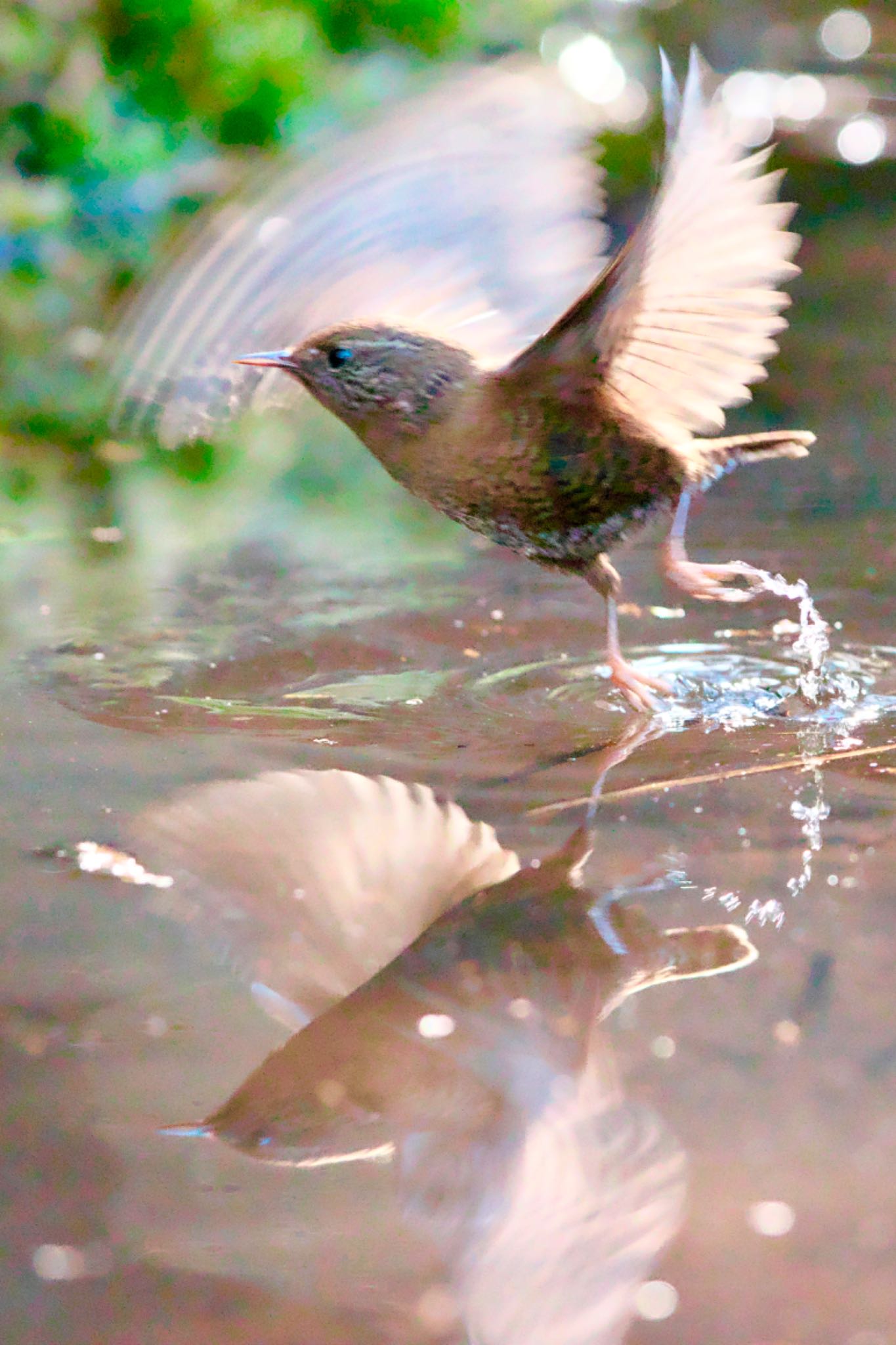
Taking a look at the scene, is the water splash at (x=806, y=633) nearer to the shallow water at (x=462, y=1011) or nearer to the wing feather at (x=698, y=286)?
the shallow water at (x=462, y=1011)

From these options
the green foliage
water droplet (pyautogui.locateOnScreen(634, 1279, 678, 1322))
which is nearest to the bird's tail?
water droplet (pyautogui.locateOnScreen(634, 1279, 678, 1322))

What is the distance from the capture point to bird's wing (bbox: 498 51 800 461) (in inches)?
61.4

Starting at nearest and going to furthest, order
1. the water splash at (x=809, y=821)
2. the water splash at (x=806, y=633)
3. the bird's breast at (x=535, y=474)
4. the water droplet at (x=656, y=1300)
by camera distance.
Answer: the water droplet at (x=656, y=1300) < the water splash at (x=809, y=821) < the bird's breast at (x=535, y=474) < the water splash at (x=806, y=633)

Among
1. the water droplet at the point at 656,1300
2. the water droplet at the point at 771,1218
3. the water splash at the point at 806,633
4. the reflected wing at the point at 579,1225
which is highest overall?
the water droplet at the point at 771,1218

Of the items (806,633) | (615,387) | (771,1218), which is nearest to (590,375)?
(615,387)

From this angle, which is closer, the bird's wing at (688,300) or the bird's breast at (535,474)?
the bird's wing at (688,300)

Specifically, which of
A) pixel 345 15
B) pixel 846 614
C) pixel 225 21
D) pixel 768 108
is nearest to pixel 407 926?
pixel 846 614

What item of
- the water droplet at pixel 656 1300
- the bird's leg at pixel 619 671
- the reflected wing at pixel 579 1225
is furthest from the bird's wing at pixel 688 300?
the water droplet at pixel 656 1300

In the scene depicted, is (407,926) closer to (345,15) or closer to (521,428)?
(521,428)

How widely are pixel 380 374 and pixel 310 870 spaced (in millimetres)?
808

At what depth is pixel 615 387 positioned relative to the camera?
1851 millimetres

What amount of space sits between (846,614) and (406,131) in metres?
1.08

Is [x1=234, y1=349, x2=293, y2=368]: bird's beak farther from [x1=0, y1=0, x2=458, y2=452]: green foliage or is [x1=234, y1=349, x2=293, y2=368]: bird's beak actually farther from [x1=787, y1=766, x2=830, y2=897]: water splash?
[x1=0, y1=0, x2=458, y2=452]: green foliage

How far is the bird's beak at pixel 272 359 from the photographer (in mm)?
2010
